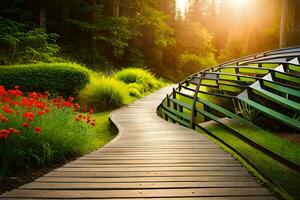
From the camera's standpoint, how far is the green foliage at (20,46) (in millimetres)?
16234

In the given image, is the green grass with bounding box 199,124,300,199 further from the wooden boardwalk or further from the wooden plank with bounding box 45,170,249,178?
the wooden plank with bounding box 45,170,249,178

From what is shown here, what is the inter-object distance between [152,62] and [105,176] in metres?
27.5

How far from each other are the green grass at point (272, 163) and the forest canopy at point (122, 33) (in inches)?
395

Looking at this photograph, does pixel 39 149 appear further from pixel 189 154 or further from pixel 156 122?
pixel 156 122

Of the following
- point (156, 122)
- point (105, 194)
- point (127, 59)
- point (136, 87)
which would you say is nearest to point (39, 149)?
point (105, 194)

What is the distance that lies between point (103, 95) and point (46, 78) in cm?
243

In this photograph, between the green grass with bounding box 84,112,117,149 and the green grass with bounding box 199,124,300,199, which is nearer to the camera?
the green grass with bounding box 199,124,300,199

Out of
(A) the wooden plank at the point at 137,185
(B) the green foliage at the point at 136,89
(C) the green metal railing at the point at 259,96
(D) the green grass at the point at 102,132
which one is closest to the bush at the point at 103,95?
(D) the green grass at the point at 102,132

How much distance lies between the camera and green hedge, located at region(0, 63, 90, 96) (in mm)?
12766

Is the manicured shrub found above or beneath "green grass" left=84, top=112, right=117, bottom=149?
above

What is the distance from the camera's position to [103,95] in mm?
13242

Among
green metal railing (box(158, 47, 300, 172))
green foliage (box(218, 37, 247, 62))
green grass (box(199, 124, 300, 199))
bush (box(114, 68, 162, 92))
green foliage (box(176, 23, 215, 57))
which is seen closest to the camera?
green grass (box(199, 124, 300, 199))

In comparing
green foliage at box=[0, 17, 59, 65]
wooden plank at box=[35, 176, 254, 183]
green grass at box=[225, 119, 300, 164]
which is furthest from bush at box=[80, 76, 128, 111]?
wooden plank at box=[35, 176, 254, 183]

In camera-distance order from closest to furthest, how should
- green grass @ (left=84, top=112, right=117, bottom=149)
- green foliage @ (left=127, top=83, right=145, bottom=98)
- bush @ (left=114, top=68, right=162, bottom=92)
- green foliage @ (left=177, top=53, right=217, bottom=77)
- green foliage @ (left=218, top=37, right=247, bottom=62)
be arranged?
Answer: green grass @ (left=84, top=112, right=117, bottom=149) < green foliage @ (left=127, top=83, right=145, bottom=98) < bush @ (left=114, top=68, right=162, bottom=92) < green foliage @ (left=218, top=37, right=247, bottom=62) < green foliage @ (left=177, top=53, right=217, bottom=77)
